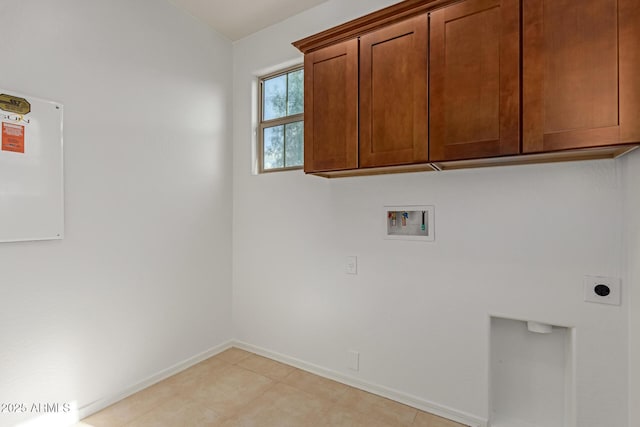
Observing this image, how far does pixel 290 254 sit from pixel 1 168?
6.11ft

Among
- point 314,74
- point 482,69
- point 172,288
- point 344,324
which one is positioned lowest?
point 344,324

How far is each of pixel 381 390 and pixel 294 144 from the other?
→ 2.07 m

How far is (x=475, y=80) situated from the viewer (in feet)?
5.05

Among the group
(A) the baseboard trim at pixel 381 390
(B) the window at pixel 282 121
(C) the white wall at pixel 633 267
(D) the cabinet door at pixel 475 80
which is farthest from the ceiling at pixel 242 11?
(A) the baseboard trim at pixel 381 390

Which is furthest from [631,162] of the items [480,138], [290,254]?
[290,254]

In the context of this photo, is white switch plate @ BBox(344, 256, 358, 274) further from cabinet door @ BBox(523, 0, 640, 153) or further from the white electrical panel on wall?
cabinet door @ BBox(523, 0, 640, 153)

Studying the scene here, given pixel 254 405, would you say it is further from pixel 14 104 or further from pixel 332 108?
pixel 14 104

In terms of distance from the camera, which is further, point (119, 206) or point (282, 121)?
point (282, 121)

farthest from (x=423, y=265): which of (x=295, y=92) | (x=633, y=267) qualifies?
(x=295, y=92)

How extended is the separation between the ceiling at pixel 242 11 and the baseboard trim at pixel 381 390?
2.93m

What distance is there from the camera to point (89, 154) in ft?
6.56

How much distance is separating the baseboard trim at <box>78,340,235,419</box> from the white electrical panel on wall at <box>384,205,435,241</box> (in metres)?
1.92

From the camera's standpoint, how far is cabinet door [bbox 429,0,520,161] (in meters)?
1.46

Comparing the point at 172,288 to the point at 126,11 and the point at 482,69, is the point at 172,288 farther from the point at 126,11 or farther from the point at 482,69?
the point at 482,69
